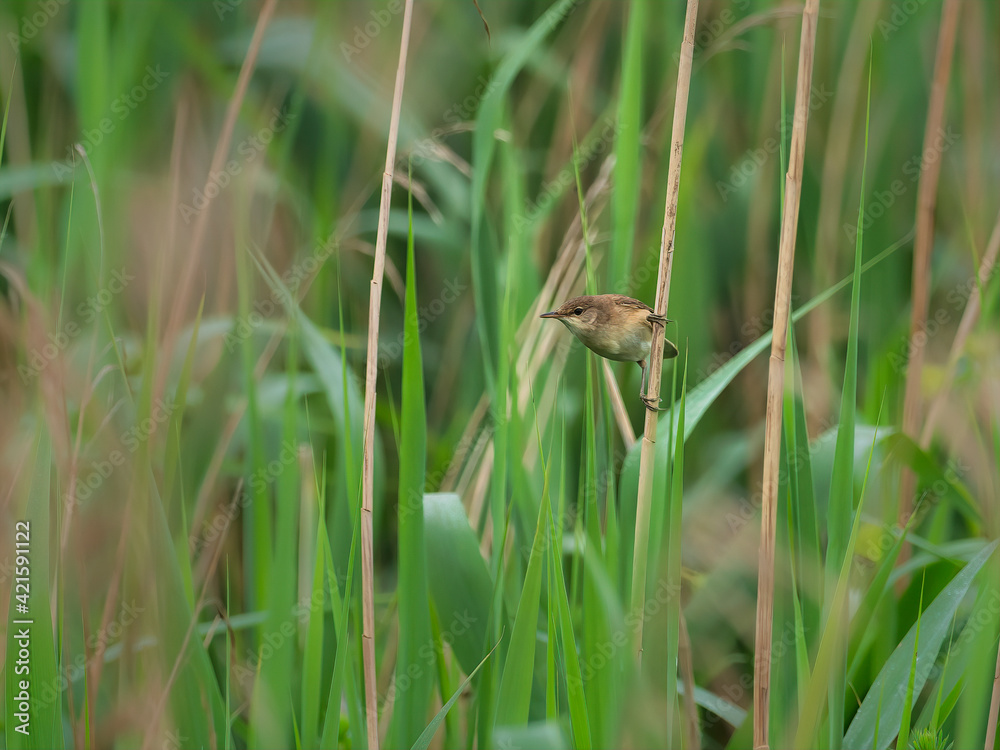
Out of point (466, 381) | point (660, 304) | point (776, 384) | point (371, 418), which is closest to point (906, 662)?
point (776, 384)

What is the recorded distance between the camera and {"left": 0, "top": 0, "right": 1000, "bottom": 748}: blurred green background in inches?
54.7

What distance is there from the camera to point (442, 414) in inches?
102

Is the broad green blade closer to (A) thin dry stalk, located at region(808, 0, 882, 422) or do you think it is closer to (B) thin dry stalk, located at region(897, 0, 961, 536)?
(B) thin dry stalk, located at region(897, 0, 961, 536)

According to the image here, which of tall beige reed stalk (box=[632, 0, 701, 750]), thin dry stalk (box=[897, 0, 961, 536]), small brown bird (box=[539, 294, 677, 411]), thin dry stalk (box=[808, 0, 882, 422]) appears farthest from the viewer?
thin dry stalk (box=[808, 0, 882, 422])

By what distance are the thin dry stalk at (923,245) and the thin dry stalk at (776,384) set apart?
0.79 m

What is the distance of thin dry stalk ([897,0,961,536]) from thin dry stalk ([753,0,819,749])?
31.2 inches

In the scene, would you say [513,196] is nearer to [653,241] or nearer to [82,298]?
[653,241]

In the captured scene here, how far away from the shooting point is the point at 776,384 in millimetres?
1355

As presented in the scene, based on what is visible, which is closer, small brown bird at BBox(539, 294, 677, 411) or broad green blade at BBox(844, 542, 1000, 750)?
broad green blade at BBox(844, 542, 1000, 750)

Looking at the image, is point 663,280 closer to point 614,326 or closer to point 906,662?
point 614,326

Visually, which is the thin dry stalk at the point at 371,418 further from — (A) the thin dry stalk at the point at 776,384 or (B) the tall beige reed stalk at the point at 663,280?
(A) the thin dry stalk at the point at 776,384

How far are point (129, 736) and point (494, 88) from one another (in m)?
1.35

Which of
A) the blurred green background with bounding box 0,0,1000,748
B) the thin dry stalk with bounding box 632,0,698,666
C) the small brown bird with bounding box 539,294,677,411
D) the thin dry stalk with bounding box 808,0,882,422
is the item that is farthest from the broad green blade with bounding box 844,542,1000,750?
the thin dry stalk with bounding box 808,0,882,422

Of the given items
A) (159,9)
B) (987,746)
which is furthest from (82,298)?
(987,746)
